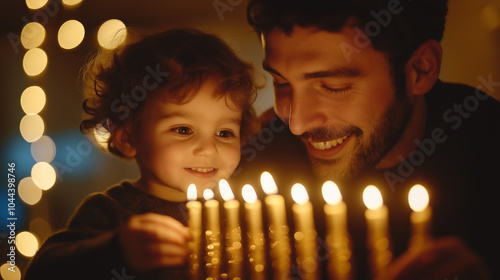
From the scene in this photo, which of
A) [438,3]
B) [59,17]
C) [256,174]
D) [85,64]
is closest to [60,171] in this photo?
[85,64]

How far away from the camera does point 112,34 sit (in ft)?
3.89

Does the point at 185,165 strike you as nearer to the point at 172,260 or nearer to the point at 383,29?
the point at 172,260

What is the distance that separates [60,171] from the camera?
3.94 feet

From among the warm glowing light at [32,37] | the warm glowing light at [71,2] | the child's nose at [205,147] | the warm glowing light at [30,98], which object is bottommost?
the child's nose at [205,147]

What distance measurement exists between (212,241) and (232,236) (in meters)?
0.05

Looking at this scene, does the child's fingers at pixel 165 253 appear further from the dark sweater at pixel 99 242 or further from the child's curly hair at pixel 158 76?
the child's curly hair at pixel 158 76

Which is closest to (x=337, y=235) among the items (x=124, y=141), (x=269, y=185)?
(x=269, y=185)

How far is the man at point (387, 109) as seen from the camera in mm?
995

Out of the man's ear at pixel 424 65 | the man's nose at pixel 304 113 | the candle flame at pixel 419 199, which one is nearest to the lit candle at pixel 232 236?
the man's nose at pixel 304 113

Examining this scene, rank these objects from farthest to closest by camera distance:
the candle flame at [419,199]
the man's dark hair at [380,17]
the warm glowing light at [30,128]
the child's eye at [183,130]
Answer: the warm glowing light at [30,128] → the child's eye at [183,130] → the man's dark hair at [380,17] → the candle flame at [419,199]

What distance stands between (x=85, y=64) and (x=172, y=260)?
2.03ft

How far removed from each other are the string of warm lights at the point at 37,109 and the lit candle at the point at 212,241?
505 mm

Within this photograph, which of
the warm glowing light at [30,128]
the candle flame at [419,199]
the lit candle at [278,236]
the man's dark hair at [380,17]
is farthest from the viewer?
the warm glowing light at [30,128]

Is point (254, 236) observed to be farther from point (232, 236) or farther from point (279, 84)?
point (279, 84)
